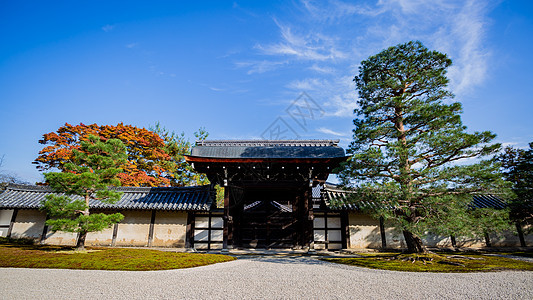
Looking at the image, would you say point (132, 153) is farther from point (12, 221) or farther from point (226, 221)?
point (226, 221)

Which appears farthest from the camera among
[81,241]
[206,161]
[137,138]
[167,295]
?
[137,138]

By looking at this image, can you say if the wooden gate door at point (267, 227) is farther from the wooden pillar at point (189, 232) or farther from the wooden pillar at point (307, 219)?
the wooden pillar at point (189, 232)

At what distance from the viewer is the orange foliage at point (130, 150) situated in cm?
1831

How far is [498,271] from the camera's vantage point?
6.33 metres

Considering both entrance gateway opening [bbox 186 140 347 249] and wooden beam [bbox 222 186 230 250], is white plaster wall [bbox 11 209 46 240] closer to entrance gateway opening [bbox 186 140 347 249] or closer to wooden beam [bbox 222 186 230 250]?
entrance gateway opening [bbox 186 140 347 249]

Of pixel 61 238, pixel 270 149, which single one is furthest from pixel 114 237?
pixel 270 149

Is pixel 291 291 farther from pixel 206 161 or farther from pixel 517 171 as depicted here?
pixel 517 171

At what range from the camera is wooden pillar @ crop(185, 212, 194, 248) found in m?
12.7

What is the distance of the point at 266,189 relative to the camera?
1249 centimetres

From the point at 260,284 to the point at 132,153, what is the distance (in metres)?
19.5

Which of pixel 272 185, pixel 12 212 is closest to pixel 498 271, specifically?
pixel 272 185

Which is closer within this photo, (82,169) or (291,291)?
(291,291)

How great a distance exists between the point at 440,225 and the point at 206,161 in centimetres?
870

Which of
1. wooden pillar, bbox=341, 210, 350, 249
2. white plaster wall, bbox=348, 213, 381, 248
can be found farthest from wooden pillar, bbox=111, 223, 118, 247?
white plaster wall, bbox=348, 213, 381, 248
